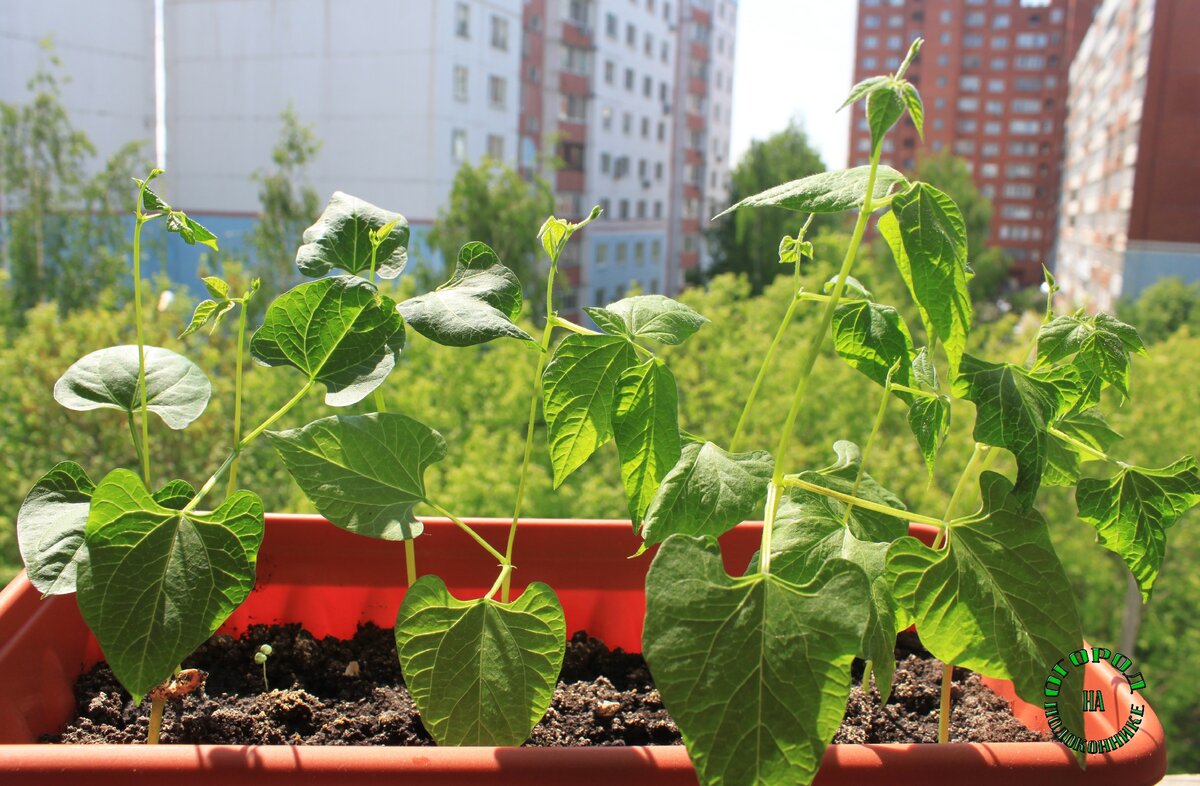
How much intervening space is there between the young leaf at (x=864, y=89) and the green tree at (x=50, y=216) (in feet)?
28.9

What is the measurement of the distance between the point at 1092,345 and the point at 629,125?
Answer: 49.3ft

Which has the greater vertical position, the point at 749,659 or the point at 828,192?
the point at 828,192

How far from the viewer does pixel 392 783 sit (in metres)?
0.34

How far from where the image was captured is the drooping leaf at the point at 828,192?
1.22 feet

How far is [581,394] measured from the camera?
0.42m

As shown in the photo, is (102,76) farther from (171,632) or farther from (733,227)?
(171,632)

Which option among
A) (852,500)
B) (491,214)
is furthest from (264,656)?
(491,214)

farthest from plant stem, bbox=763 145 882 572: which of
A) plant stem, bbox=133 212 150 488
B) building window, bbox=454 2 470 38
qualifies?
building window, bbox=454 2 470 38

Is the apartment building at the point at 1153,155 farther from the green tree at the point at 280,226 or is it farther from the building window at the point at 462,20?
the green tree at the point at 280,226

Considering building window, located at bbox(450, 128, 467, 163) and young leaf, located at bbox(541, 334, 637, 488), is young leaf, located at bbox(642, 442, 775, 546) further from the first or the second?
building window, located at bbox(450, 128, 467, 163)

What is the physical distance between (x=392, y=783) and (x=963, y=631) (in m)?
0.22

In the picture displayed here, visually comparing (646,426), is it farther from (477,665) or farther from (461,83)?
(461,83)

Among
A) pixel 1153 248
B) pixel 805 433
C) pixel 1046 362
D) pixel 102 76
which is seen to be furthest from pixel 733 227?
pixel 1046 362

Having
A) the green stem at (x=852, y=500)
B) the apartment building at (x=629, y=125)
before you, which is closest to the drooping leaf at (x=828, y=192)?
the green stem at (x=852, y=500)
